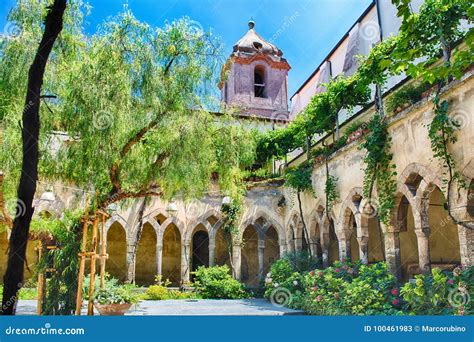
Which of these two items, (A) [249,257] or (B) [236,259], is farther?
(A) [249,257]

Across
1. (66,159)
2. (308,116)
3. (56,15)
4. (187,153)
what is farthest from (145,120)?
(308,116)

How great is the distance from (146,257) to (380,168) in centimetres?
1178

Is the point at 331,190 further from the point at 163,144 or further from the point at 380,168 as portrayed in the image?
the point at 163,144

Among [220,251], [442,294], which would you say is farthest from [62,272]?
[220,251]

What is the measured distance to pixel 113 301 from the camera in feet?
28.3

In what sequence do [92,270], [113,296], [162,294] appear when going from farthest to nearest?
[162,294]
[113,296]
[92,270]

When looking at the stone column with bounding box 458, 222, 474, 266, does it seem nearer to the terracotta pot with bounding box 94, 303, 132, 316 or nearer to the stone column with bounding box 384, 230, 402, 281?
the stone column with bounding box 384, 230, 402, 281

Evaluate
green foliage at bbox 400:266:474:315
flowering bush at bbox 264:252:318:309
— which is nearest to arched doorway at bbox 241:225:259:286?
flowering bush at bbox 264:252:318:309

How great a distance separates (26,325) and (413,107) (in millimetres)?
7769

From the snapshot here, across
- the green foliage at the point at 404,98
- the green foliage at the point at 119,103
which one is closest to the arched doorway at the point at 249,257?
the green foliage at the point at 119,103

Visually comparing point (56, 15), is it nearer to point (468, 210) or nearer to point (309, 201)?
point (468, 210)

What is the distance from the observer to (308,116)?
14.0 m

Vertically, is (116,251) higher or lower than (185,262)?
higher

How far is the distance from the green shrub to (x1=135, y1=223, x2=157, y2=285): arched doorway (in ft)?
13.6
